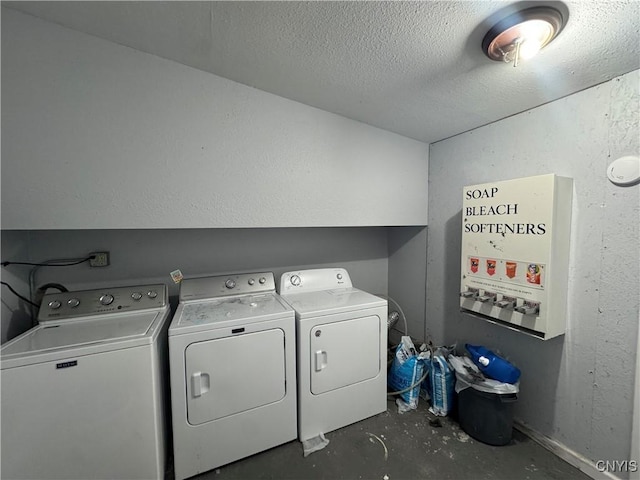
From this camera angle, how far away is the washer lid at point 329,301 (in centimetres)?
165

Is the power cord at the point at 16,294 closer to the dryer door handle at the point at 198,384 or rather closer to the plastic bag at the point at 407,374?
the dryer door handle at the point at 198,384

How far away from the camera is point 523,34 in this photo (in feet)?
3.29

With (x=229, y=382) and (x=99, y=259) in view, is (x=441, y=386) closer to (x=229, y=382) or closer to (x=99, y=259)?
(x=229, y=382)

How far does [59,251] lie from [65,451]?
118cm

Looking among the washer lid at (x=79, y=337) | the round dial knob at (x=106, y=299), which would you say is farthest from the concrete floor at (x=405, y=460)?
the round dial knob at (x=106, y=299)

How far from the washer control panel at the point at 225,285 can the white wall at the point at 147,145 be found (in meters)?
0.55

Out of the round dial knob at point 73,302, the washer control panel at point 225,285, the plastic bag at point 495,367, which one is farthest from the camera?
the washer control panel at point 225,285

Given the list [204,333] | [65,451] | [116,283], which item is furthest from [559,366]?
[116,283]

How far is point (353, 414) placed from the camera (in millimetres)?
1755

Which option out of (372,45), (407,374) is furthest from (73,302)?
(407,374)

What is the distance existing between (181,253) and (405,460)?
2.08 m

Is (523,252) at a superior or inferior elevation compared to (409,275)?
superior

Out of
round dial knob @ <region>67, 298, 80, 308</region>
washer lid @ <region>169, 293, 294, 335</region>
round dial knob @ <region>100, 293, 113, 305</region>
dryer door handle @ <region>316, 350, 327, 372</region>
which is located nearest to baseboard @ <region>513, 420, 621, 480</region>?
dryer door handle @ <region>316, 350, 327, 372</region>

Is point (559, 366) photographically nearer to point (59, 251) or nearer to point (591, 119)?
point (591, 119)
